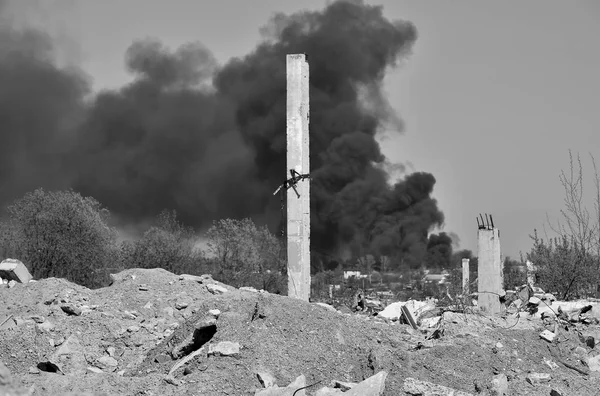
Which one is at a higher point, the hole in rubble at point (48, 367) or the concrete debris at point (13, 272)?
the concrete debris at point (13, 272)

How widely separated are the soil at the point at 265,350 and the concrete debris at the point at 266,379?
5 centimetres

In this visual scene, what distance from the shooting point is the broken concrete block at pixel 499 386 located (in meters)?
9.01

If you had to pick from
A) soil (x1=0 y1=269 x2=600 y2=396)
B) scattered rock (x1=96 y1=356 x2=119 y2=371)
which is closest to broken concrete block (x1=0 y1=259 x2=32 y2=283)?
soil (x1=0 y1=269 x2=600 y2=396)

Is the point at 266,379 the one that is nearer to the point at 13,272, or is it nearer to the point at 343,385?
the point at 343,385

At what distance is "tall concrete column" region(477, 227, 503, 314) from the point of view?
14.1m

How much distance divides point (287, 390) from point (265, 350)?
0.96 metres

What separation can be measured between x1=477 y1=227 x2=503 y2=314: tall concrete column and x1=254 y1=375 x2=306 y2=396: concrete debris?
635 centimetres

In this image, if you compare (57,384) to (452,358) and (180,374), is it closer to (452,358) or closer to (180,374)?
(180,374)

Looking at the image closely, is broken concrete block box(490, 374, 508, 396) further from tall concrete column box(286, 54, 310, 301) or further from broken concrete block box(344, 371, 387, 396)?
tall concrete column box(286, 54, 310, 301)

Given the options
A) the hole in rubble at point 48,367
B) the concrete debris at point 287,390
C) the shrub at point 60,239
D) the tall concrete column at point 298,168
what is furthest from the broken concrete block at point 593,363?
the shrub at point 60,239

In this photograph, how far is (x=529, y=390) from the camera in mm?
9102

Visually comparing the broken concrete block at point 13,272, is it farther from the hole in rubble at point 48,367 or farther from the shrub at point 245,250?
the shrub at point 245,250

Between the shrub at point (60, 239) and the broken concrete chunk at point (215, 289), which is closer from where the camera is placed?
the broken concrete chunk at point (215, 289)

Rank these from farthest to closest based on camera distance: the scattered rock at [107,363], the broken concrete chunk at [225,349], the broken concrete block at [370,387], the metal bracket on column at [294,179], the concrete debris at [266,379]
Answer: the metal bracket on column at [294,179] → the scattered rock at [107,363] → the broken concrete chunk at [225,349] → the concrete debris at [266,379] → the broken concrete block at [370,387]
